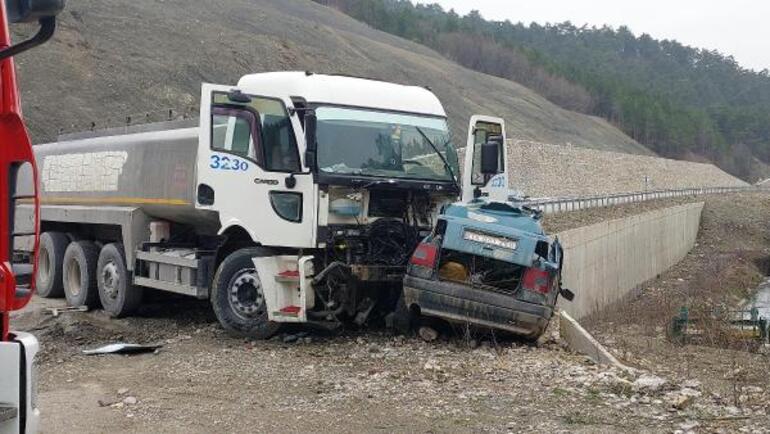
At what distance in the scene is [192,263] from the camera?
33.3ft

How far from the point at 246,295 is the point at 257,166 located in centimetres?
147

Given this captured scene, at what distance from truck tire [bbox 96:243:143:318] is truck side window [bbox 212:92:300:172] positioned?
10.2ft

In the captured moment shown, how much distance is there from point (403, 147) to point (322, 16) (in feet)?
278

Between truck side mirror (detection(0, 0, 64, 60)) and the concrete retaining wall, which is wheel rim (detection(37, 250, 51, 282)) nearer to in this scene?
the concrete retaining wall

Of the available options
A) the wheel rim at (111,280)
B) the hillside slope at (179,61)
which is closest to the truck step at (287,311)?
the wheel rim at (111,280)

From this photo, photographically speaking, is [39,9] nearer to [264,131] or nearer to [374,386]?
[374,386]

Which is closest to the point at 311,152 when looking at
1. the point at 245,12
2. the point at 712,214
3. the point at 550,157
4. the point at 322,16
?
the point at 550,157

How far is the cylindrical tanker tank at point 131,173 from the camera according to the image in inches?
395

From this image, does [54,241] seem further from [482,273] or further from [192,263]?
→ [482,273]

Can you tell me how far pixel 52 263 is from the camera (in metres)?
13.2

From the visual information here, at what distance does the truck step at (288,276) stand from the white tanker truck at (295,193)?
0.01 meters

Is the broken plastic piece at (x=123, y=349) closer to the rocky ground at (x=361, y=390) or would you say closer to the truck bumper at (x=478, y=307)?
the rocky ground at (x=361, y=390)

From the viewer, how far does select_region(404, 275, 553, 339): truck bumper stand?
28.5ft

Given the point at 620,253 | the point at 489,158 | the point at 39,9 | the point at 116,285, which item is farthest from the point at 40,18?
the point at 620,253
